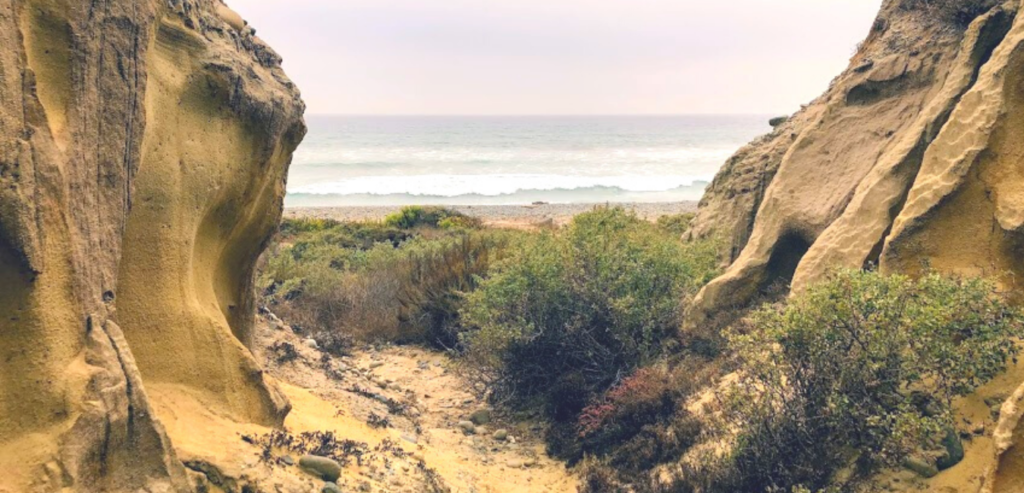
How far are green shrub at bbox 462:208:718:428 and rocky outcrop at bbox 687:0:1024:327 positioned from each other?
52cm

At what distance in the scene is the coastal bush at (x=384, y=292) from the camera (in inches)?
419

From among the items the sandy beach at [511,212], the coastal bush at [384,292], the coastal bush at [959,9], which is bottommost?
the sandy beach at [511,212]

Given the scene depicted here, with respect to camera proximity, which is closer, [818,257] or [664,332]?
[818,257]

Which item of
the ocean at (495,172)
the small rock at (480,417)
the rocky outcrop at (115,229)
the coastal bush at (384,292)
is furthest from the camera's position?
the ocean at (495,172)

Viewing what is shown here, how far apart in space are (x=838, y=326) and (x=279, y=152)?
4.02m

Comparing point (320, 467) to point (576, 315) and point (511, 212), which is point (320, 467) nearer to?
point (576, 315)

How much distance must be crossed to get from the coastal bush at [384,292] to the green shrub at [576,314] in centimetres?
129

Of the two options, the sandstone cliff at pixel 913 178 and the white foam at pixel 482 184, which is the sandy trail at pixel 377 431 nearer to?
the sandstone cliff at pixel 913 178

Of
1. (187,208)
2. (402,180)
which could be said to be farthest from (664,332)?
(402,180)

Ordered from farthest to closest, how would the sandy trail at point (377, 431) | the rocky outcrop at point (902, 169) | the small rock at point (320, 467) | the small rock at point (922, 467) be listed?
the rocky outcrop at point (902, 169), the small rock at point (320, 467), the small rock at point (922, 467), the sandy trail at point (377, 431)

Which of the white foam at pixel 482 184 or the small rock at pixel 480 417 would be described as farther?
the white foam at pixel 482 184

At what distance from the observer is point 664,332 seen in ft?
27.2

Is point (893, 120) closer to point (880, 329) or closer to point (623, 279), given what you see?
point (623, 279)

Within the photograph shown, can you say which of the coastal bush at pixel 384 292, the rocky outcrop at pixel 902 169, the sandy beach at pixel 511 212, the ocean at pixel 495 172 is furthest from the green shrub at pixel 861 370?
the ocean at pixel 495 172
